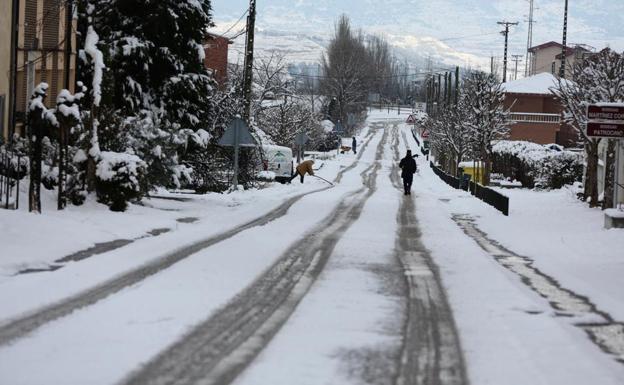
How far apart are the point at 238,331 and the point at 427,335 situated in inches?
65.6

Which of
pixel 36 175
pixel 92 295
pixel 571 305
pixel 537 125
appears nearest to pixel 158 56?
pixel 36 175

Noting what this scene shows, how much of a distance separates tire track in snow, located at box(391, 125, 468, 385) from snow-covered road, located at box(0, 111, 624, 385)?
2cm

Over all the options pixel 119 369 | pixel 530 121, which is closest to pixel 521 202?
pixel 119 369

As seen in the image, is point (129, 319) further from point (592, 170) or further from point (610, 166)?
point (592, 170)

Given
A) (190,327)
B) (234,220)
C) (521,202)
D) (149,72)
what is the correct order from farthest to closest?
(521,202)
(149,72)
(234,220)
(190,327)

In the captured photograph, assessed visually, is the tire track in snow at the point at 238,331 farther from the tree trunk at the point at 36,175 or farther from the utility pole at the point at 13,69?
the utility pole at the point at 13,69

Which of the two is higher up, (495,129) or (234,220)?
(495,129)

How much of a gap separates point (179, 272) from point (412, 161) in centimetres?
2318

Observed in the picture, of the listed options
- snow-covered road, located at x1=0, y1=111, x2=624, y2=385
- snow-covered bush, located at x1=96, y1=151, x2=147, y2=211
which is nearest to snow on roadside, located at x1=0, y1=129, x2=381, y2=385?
snow-covered road, located at x1=0, y1=111, x2=624, y2=385

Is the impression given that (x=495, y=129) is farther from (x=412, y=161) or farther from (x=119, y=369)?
(x=119, y=369)

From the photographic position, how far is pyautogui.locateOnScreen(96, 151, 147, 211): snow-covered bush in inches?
698

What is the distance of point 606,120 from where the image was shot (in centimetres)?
2048

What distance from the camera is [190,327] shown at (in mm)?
7875

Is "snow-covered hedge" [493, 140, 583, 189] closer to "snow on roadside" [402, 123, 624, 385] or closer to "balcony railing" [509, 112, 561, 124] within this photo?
"balcony railing" [509, 112, 561, 124]
